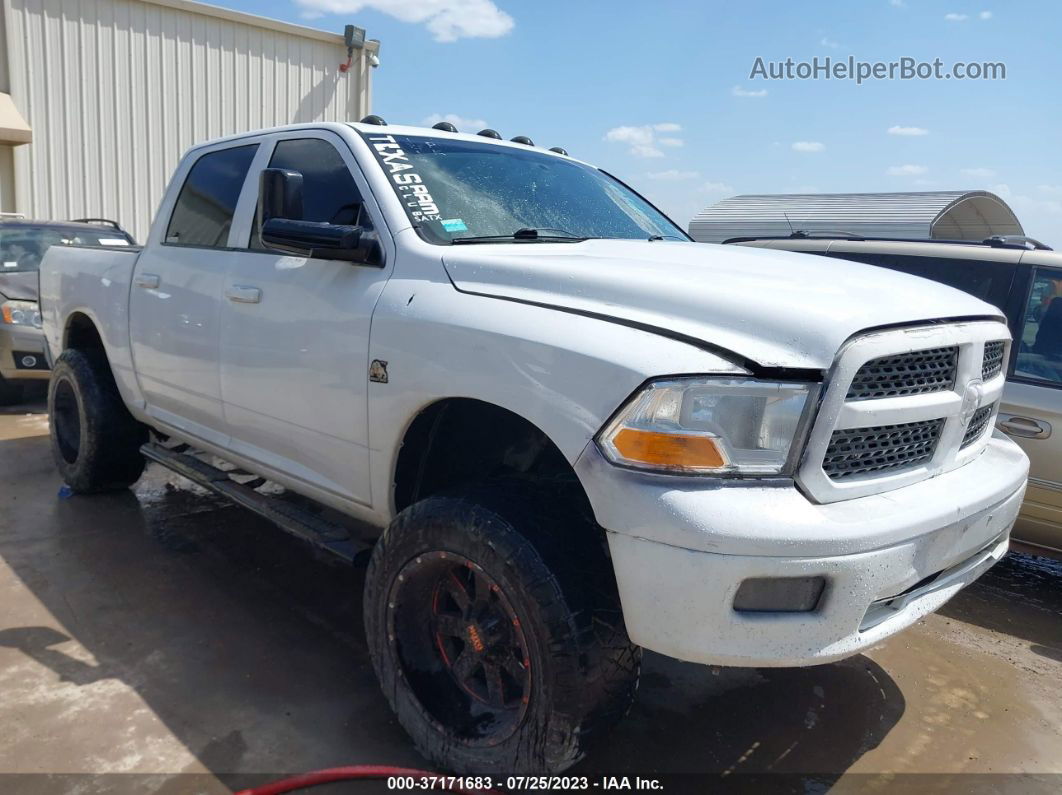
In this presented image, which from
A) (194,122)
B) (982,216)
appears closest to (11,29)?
(194,122)

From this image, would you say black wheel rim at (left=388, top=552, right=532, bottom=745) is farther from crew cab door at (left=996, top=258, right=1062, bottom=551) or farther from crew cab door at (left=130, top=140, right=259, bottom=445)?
crew cab door at (left=996, top=258, right=1062, bottom=551)

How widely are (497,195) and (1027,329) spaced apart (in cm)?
280

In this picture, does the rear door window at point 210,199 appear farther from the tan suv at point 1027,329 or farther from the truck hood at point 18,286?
the truck hood at point 18,286

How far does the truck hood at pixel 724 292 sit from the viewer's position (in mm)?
2088

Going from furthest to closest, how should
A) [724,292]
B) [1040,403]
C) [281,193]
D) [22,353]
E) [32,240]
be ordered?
[32,240] → [22,353] → [1040,403] → [281,193] → [724,292]

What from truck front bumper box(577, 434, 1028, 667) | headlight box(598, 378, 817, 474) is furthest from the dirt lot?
headlight box(598, 378, 817, 474)

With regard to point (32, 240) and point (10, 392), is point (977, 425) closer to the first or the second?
point (10, 392)

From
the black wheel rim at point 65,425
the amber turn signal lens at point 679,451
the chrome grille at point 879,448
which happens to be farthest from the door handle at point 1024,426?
the black wheel rim at point 65,425

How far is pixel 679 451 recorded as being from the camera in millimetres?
2016

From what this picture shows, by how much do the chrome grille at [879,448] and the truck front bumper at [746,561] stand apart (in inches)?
3.6

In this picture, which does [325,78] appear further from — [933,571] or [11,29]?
[933,571]

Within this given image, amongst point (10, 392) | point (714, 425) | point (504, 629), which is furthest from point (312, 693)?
point (10, 392)

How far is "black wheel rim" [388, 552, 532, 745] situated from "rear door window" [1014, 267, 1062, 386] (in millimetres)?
3063

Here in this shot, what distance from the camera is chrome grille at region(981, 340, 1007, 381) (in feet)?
8.83
